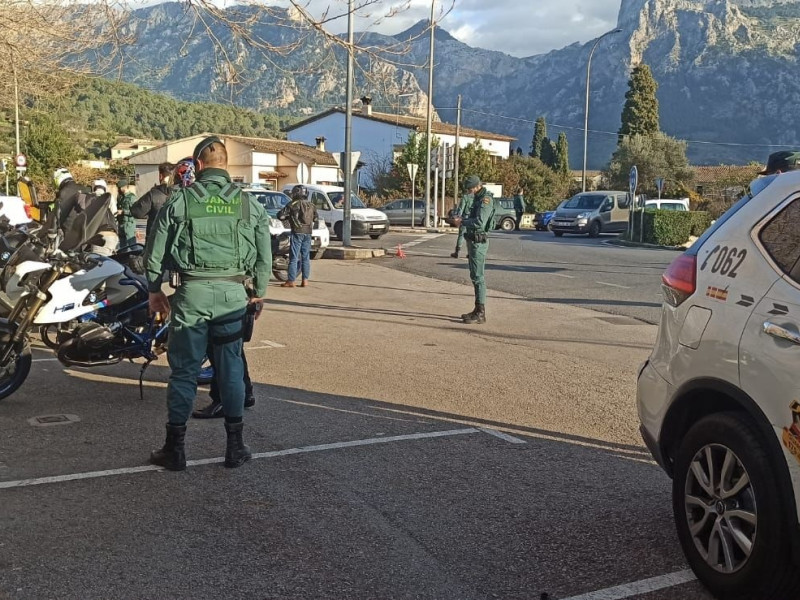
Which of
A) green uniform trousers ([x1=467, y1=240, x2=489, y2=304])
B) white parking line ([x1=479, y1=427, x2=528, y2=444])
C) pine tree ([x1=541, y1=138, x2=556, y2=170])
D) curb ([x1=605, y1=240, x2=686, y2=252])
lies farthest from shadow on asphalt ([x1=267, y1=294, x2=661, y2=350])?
pine tree ([x1=541, y1=138, x2=556, y2=170])

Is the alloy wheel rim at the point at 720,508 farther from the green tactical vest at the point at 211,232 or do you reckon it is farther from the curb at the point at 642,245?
the curb at the point at 642,245

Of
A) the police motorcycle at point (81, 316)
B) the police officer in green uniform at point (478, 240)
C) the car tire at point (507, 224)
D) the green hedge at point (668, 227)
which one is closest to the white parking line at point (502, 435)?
the police motorcycle at point (81, 316)

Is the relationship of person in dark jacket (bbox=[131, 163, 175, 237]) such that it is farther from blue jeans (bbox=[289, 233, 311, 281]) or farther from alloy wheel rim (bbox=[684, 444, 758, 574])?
alloy wheel rim (bbox=[684, 444, 758, 574])

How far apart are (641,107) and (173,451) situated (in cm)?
6894

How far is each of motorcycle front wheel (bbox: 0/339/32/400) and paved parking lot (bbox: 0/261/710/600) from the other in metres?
0.14

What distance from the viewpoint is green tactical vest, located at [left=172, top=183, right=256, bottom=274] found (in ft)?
16.3

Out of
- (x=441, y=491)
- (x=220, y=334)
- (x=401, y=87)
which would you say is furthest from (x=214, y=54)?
(x=441, y=491)

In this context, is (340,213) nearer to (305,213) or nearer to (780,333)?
(305,213)

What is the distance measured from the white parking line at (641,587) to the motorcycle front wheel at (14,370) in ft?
15.5

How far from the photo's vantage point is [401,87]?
30.3 feet

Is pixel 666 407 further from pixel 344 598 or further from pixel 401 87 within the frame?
pixel 401 87

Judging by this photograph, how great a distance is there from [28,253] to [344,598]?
17.9 ft

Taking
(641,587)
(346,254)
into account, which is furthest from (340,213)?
(641,587)

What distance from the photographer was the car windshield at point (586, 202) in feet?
116
